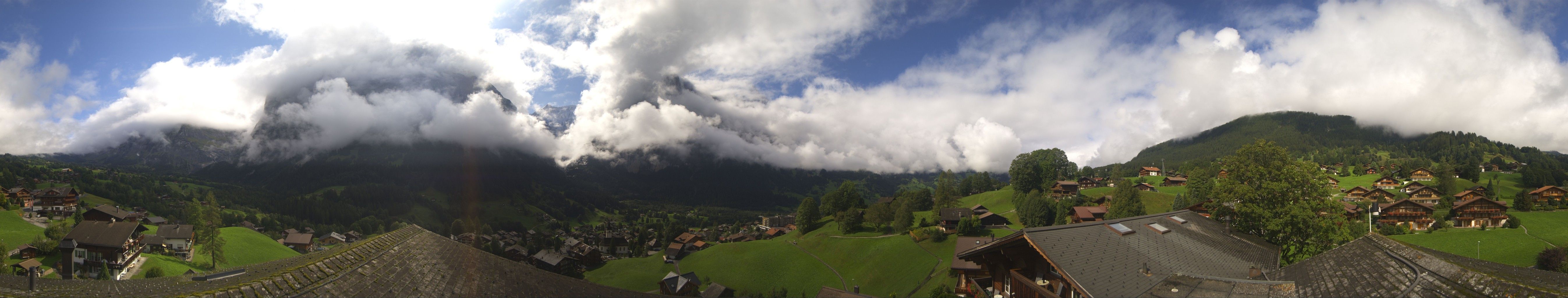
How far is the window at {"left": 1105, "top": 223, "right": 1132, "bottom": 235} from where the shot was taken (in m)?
14.7

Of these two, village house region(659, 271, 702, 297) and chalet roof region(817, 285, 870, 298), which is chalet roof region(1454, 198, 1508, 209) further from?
village house region(659, 271, 702, 297)

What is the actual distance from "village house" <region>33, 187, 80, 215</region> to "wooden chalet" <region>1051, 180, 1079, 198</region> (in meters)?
129

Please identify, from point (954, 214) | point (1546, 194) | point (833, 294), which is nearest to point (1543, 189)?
point (1546, 194)

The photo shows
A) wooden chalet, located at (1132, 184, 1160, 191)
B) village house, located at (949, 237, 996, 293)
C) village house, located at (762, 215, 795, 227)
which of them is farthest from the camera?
village house, located at (762, 215, 795, 227)

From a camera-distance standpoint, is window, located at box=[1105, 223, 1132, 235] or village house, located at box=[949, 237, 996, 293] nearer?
window, located at box=[1105, 223, 1132, 235]

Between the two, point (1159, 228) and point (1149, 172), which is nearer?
point (1159, 228)

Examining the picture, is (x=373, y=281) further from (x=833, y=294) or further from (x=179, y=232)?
(x=179, y=232)

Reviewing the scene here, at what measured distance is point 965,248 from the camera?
126 ft

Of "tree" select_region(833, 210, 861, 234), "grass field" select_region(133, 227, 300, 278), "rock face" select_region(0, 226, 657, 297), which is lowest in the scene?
"grass field" select_region(133, 227, 300, 278)

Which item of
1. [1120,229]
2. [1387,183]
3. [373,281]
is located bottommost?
[1387,183]

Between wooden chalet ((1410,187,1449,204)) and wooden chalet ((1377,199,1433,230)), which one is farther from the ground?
wooden chalet ((1410,187,1449,204))

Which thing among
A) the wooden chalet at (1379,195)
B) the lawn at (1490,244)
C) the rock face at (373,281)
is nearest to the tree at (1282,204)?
the lawn at (1490,244)

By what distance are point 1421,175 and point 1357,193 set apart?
32.2m

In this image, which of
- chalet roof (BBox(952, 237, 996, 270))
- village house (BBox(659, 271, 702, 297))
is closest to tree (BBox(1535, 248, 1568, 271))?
chalet roof (BBox(952, 237, 996, 270))
